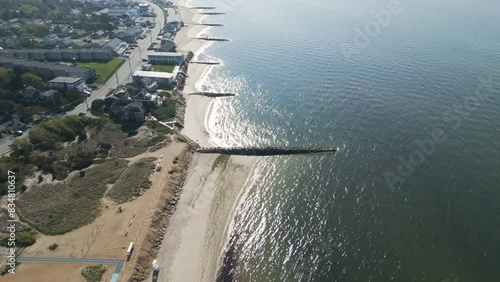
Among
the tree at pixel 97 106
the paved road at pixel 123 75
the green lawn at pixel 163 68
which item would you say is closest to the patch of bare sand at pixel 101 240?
the paved road at pixel 123 75

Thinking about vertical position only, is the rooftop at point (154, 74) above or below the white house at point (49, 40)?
above

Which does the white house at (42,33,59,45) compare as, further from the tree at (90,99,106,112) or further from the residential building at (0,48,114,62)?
the tree at (90,99,106,112)

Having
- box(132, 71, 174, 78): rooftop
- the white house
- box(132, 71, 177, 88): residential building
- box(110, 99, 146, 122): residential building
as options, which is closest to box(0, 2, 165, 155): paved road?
box(132, 71, 174, 78): rooftop

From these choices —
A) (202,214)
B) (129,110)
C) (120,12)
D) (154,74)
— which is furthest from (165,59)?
(120,12)

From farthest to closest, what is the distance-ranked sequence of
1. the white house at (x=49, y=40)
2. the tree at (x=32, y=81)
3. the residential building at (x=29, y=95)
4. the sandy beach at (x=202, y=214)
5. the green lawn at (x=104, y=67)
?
the white house at (x=49, y=40) → the green lawn at (x=104, y=67) → the tree at (x=32, y=81) → the residential building at (x=29, y=95) → the sandy beach at (x=202, y=214)

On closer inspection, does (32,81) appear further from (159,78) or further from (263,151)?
(263,151)

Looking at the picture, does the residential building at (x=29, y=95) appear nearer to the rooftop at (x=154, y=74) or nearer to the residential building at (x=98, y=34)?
the rooftop at (x=154, y=74)
